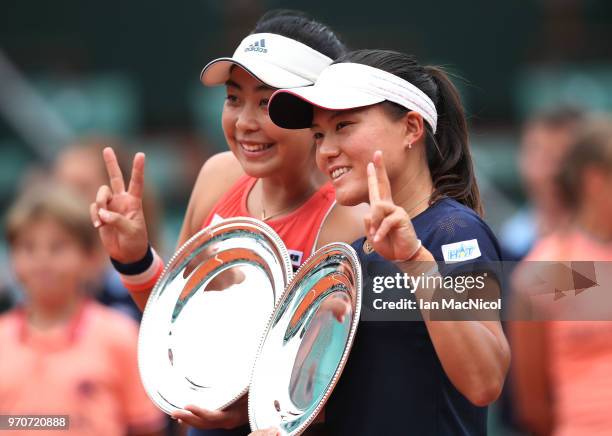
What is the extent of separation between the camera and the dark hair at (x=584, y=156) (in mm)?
3912

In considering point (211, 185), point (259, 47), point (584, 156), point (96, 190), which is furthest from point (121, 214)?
point (96, 190)

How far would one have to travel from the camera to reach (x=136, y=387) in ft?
13.4

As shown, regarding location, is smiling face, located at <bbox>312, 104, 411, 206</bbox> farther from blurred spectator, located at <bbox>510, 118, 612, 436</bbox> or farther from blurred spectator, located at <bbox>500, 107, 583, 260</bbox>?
blurred spectator, located at <bbox>500, 107, 583, 260</bbox>

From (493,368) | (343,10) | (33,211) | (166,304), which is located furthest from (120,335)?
(343,10)

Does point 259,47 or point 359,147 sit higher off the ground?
point 259,47

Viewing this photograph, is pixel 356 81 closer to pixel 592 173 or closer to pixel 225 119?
pixel 225 119

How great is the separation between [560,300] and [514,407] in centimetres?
174

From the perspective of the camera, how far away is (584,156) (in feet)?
13.0

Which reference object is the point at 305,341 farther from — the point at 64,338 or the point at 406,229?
the point at 64,338

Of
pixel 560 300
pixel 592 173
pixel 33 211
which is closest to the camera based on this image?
pixel 560 300

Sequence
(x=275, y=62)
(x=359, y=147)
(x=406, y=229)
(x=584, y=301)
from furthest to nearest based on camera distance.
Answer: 1. (x=584, y=301)
2. (x=275, y=62)
3. (x=359, y=147)
4. (x=406, y=229)

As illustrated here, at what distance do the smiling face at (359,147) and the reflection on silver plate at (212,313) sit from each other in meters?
0.34

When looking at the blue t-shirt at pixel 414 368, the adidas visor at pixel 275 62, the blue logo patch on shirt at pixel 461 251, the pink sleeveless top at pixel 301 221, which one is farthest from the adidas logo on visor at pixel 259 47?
the blue logo patch on shirt at pixel 461 251

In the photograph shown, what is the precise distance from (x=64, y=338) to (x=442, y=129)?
1.65 m
